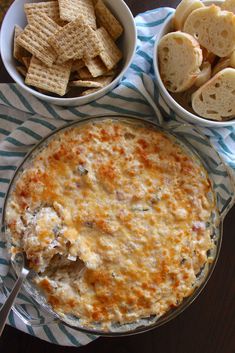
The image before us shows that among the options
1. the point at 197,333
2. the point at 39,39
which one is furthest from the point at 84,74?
the point at 197,333

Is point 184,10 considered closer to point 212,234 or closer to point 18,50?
point 18,50

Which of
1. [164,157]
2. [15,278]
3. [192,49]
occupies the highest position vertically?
[192,49]

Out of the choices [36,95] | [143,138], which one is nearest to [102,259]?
[143,138]

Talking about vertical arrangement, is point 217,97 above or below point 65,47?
below

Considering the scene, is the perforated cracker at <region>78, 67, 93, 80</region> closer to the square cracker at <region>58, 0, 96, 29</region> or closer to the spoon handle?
Answer: the square cracker at <region>58, 0, 96, 29</region>

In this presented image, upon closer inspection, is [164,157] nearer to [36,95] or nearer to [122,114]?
[122,114]

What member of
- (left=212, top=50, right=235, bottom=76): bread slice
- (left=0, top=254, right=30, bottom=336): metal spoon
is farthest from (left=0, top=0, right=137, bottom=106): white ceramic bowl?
(left=0, top=254, right=30, bottom=336): metal spoon

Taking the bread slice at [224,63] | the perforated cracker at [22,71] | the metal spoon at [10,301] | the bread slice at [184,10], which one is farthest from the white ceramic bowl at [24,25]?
the metal spoon at [10,301]
